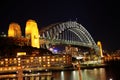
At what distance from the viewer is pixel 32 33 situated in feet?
244

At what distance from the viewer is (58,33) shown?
292 feet

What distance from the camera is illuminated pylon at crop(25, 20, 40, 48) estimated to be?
245 ft

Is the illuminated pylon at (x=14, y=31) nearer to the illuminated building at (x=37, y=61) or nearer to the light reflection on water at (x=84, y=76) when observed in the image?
the illuminated building at (x=37, y=61)

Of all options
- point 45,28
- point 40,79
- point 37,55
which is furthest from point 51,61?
point 40,79

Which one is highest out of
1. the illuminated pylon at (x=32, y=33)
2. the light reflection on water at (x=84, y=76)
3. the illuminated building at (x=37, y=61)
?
the illuminated pylon at (x=32, y=33)

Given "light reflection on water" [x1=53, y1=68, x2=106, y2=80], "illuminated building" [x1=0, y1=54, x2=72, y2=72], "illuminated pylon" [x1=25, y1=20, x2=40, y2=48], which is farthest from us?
"illuminated pylon" [x1=25, y1=20, x2=40, y2=48]

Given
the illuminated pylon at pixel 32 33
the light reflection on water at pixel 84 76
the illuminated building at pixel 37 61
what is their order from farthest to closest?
the illuminated pylon at pixel 32 33 → the illuminated building at pixel 37 61 → the light reflection on water at pixel 84 76

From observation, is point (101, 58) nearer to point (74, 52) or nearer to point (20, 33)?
point (74, 52)

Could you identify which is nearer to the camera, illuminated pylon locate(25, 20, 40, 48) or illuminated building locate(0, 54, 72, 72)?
illuminated building locate(0, 54, 72, 72)

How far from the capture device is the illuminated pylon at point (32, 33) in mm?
74562

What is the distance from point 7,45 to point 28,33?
7.45 metres

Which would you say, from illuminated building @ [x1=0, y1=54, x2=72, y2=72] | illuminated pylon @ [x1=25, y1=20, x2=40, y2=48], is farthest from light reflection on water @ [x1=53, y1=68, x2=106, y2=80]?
illuminated pylon @ [x1=25, y1=20, x2=40, y2=48]

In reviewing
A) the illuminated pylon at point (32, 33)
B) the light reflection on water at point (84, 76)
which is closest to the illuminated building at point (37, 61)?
the light reflection on water at point (84, 76)

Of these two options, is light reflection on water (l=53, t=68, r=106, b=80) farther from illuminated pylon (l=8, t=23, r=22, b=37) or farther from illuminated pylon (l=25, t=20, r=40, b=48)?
illuminated pylon (l=8, t=23, r=22, b=37)
